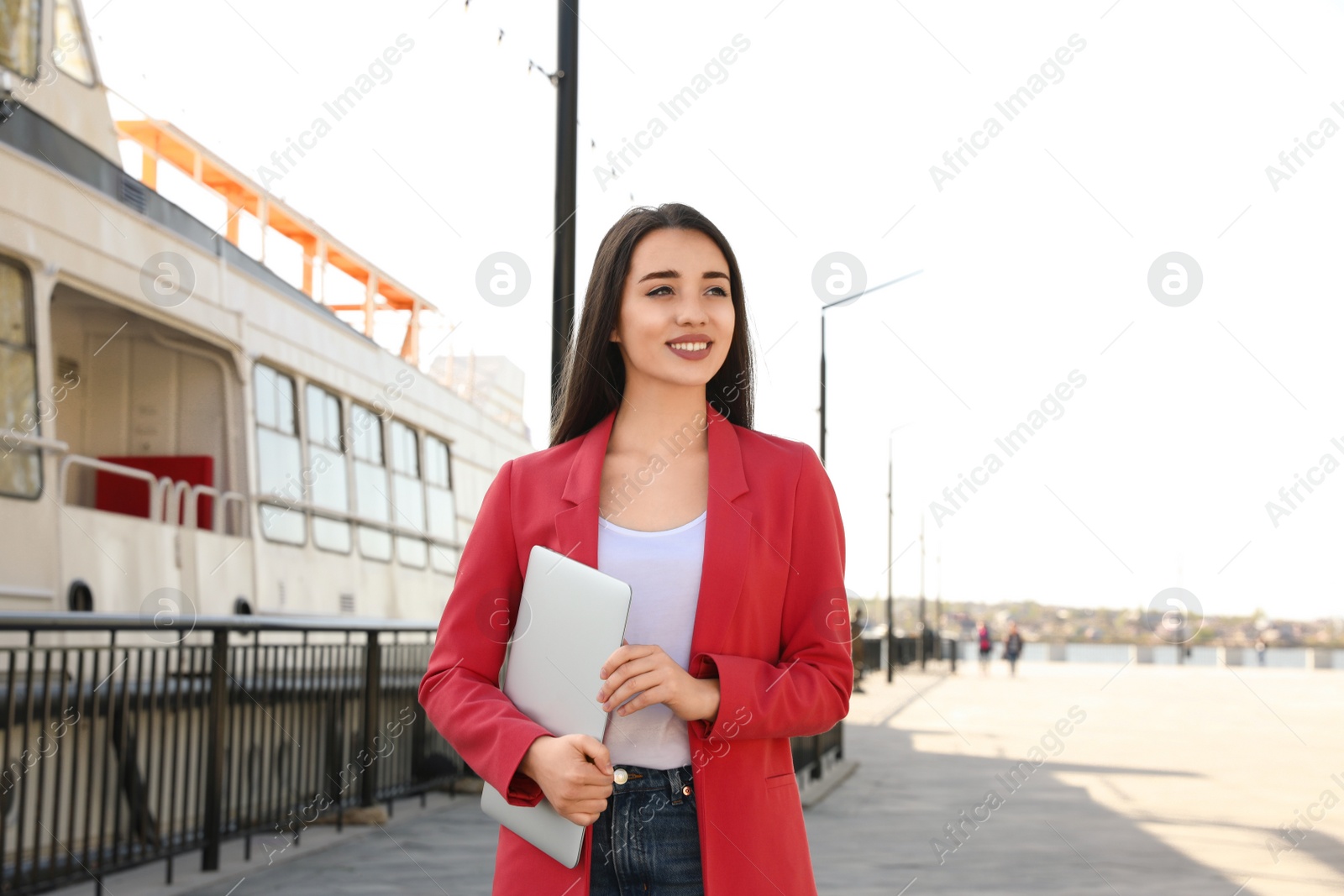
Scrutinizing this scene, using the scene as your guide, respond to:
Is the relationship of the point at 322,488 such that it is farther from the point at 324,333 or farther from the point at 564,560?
the point at 564,560

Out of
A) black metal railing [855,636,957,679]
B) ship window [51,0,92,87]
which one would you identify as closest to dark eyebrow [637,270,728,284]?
ship window [51,0,92,87]

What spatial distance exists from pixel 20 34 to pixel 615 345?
9.29 metres

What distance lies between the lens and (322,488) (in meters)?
13.8

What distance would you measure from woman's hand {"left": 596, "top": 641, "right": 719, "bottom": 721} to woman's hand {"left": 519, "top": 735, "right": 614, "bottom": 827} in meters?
0.07

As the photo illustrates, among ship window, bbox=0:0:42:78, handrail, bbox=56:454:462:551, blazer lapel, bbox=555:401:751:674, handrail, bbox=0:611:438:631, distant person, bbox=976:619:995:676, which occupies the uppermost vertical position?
ship window, bbox=0:0:42:78

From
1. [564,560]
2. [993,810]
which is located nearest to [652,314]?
[564,560]

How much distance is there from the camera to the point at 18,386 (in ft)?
29.1

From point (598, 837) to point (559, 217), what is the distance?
4980mm

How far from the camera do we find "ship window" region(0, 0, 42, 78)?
9547 millimetres

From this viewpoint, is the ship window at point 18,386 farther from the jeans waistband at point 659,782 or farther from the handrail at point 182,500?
the jeans waistband at point 659,782

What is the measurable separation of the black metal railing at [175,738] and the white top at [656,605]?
14.6 feet

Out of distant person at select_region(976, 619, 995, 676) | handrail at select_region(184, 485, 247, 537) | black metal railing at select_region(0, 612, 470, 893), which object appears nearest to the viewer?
black metal railing at select_region(0, 612, 470, 893)

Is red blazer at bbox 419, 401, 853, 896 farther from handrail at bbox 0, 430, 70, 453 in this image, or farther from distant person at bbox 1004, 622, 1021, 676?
distant person at bbox 1004, 622, 1021, 676

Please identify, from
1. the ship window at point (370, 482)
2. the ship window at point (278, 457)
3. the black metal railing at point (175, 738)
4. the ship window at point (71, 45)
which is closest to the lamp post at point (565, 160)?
the black metal railing at point (175, 738)
